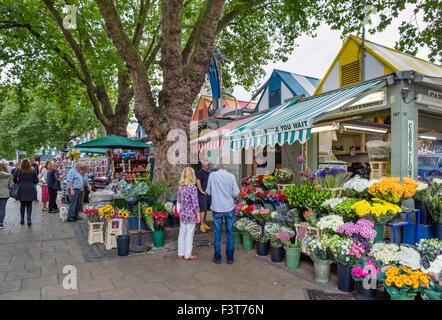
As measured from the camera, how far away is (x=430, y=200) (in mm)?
5016

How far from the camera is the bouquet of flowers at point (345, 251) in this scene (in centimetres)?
400

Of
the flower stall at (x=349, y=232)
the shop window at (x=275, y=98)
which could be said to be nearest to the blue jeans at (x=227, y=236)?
the flower stall at (x=349, y=232)

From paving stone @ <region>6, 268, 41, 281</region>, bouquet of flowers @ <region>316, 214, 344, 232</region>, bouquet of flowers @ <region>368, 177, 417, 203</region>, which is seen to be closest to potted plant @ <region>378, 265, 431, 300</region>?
A: bouquet of flowers @ <region>316, 214, 344, 232</region>

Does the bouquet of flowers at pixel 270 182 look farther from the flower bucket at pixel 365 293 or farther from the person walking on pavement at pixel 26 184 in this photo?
the person walking on pavement at pixel 26 184

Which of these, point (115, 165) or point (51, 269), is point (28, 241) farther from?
point (115, 165)

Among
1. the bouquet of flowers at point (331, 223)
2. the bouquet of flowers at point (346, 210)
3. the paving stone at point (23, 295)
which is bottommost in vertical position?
the paving stone at point (23, 295)

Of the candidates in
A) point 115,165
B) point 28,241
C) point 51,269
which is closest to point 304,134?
point 51,269

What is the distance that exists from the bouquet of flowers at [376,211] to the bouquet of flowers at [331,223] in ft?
0.96

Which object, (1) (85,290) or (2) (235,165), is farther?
(2) (235,165)

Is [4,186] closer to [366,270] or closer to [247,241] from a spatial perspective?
[247,241]

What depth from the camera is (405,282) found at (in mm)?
3275

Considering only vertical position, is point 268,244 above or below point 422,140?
below
